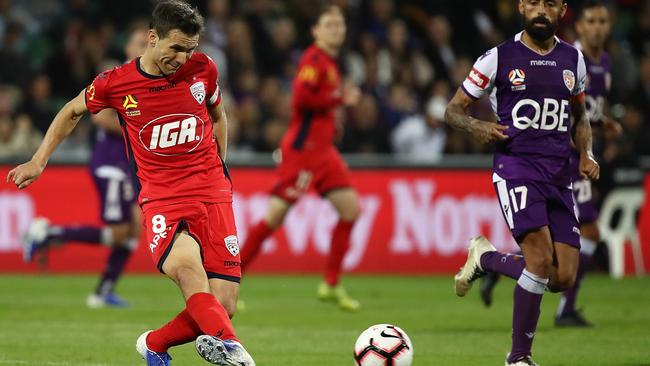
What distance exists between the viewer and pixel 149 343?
24.6 feet

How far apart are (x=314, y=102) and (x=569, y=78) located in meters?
5.01

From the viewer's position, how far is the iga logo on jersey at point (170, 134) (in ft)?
24.6

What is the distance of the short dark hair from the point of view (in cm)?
727

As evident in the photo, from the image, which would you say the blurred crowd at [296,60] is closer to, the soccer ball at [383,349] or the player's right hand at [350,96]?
the player's right hand at [350,96]

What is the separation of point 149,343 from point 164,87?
1.60 m

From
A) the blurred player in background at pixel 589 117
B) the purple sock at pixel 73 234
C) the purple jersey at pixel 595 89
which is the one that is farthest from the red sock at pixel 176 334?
the purple sock at pixel 73 234

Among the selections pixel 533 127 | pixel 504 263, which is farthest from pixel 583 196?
pixel 533 127

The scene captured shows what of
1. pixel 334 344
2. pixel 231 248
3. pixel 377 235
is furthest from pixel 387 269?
pixel 231 248

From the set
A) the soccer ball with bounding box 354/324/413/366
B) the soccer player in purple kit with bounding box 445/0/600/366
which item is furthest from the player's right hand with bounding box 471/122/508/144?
the soccer ball with bounding box 354/324/413/366

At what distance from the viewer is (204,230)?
24.5 feet

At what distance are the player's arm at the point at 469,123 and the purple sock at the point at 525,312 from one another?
3.08ft

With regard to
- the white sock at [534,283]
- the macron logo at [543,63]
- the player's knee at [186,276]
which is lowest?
the white sock at [534,283]

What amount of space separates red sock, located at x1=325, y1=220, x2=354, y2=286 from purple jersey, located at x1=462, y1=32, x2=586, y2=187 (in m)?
4.84

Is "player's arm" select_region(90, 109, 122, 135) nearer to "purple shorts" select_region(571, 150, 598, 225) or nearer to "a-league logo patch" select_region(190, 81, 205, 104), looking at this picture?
"purple shorts" select_region(571, 150, 598, 225)
